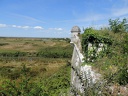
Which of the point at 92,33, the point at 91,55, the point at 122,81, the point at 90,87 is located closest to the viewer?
the point at 90,87

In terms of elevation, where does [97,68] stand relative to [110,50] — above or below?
below

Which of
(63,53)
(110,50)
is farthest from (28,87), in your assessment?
(63,53)

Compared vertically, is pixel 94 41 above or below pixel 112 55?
above

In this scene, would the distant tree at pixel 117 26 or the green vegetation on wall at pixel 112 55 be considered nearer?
the green vegetation on wall at pixel 112 55

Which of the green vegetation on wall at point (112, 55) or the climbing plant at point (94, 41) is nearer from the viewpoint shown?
the green vegetation on wall at point (112, 55)

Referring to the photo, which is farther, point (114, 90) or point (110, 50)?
point (110, 50)

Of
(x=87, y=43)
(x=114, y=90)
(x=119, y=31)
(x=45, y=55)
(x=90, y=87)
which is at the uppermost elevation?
(x=119, y=31)

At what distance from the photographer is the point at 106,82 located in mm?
3516

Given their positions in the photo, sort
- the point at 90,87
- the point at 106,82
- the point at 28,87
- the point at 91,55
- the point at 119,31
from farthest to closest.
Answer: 1. the point at 119,31
2. the point at 91,55
3. the point at 28,87
4. the point at 106,82
5. the point at 90,87

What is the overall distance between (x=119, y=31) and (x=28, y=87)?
676 centimetres

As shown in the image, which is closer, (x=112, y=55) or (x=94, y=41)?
(x=112, y=55)

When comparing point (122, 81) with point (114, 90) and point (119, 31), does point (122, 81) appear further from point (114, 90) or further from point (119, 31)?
point (119, 31)

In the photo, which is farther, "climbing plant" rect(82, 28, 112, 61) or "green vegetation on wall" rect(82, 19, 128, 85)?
"climbing plant" rect(82, 28, 112, 61)

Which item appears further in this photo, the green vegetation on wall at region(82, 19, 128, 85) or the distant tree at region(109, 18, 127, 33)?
the distant tree at region(109, 18, 127, 33)
